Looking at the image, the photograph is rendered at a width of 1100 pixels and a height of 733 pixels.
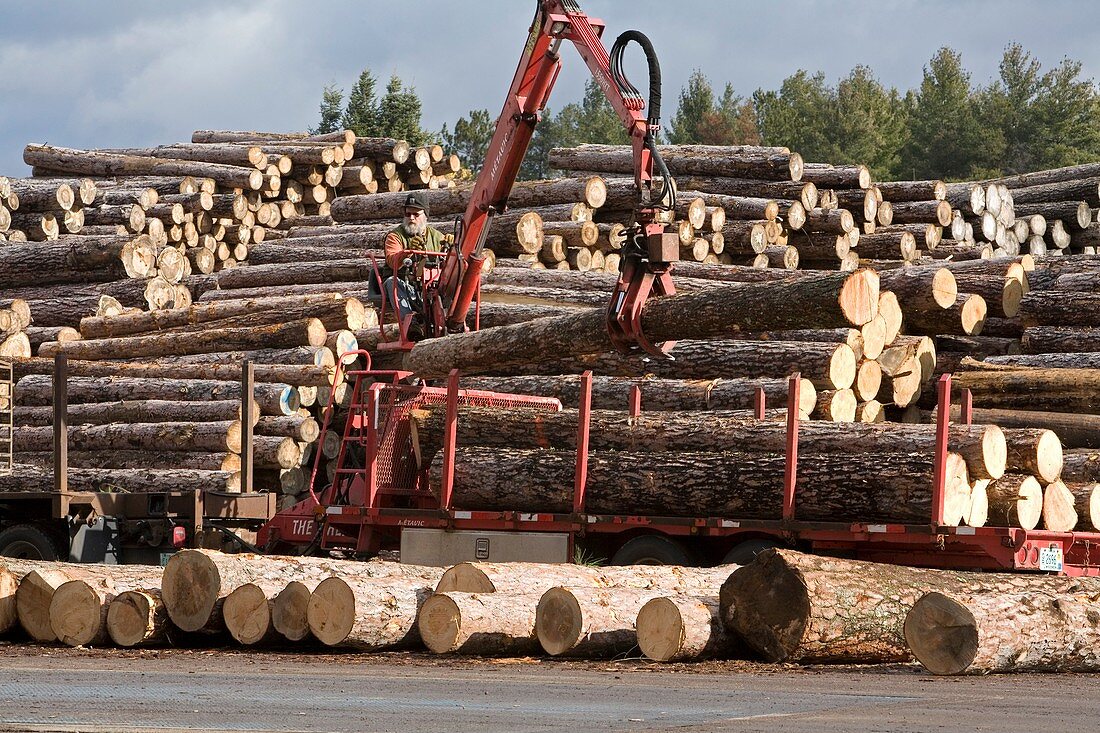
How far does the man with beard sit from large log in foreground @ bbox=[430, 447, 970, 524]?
118 inches

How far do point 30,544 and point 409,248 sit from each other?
470 cm

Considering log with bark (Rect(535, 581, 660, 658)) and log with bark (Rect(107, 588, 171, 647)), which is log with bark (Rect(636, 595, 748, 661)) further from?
log with bark (Rect(107, 588, 171, 647))

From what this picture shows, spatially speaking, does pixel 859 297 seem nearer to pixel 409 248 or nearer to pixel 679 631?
pixel 679 631

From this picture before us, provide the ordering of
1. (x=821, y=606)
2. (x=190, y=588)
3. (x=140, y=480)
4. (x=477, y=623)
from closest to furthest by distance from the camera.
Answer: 1. (x=821, y=606)
2. (x=477, y=623)
3. (x=190, y=588)
4. (x=140, y=480)

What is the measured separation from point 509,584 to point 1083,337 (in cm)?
905

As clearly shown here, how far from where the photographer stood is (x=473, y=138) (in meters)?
69.9

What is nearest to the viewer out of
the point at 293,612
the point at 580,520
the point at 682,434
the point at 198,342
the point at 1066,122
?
the point at 293,612

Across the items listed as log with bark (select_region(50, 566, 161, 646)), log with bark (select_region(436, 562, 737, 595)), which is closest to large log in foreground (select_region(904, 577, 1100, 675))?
log with bark (select_region(436, 562, 737, 595))

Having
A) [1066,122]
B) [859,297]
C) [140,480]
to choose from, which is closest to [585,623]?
[859,297]

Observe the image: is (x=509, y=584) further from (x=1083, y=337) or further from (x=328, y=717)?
(x=1083, y=337)

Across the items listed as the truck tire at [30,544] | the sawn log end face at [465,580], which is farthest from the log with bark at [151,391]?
the sawn log end face at [465,580]

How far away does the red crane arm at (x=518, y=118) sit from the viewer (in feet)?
42.5

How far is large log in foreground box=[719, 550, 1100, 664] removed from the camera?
28.0 ft

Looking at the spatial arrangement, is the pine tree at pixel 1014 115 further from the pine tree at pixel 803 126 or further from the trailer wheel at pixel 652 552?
the trailer wheel at pixel 652 552
